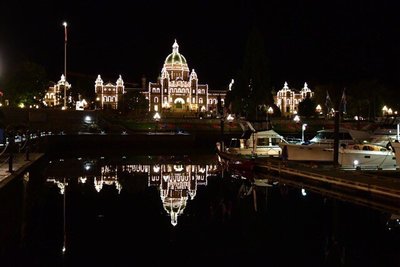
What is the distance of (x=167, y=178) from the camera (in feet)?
110

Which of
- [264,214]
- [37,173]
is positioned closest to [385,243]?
A: [264,214]

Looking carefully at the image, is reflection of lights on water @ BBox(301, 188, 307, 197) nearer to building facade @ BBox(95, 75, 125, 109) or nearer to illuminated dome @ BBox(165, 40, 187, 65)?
building facade @ BBox(95, 75, 125, 109)

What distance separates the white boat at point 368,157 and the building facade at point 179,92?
131 metres

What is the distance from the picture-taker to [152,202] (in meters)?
24.4

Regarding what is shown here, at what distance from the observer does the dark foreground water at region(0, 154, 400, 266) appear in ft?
49.9

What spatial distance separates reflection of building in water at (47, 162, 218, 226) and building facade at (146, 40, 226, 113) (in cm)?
12236

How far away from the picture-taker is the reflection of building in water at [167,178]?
24.9 m

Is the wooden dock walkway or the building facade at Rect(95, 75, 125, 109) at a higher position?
the building facade at Rect(95, 75, 125, 109)

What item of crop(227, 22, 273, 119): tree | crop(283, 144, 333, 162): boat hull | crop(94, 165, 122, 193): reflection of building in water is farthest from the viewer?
crop(227, 22, 273, 119): tree

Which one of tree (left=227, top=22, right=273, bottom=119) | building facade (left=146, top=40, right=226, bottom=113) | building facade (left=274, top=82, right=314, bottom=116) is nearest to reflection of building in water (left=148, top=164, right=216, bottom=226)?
tree (left=227, top=22, right=273, bottom=119)

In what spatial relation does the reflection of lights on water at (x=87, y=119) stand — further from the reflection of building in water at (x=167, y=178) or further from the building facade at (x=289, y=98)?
the building facade at (x=289, y=98)

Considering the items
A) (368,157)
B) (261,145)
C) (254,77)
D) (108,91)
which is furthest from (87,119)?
(108,91)

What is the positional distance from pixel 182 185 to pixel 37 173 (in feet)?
33.8

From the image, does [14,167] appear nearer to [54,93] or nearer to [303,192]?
[303,192]
